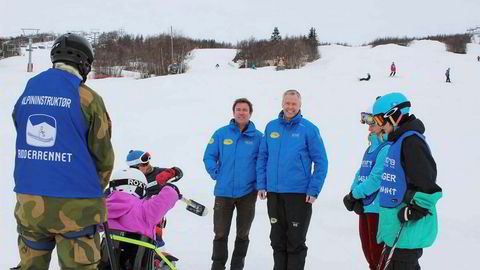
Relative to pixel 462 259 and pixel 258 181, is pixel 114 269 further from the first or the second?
pixel 462 259

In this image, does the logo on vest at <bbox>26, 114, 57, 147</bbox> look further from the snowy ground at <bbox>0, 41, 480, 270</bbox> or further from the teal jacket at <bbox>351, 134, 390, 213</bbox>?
the snowy ground at <bbox>0, 41, 480, 270</bbox>

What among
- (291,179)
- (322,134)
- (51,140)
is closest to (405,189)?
(291,179)

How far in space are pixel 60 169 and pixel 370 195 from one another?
2532 mm

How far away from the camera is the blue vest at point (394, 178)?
2.74 metres

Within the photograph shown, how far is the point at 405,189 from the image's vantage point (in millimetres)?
2734

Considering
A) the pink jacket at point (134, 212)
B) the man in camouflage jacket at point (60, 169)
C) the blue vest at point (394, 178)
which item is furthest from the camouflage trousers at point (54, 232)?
the blue vest at point (394, 178)

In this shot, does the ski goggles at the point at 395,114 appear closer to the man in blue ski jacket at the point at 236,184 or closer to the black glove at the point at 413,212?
the black glove at the point at 413,212

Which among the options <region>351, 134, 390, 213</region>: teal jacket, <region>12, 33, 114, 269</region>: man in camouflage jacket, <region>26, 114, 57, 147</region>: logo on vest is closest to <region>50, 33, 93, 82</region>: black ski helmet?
<region>12, 33, 114, 269</region>: man in camouflage jacket

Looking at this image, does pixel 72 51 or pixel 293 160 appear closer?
pixel 72 51

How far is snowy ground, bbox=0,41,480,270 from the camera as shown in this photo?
4996 mm

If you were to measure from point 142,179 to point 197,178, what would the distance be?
5.66m

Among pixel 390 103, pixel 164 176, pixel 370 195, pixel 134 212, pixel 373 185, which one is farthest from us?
pixel 370 195

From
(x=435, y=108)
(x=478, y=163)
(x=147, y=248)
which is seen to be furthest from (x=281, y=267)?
(x=435, y=108)

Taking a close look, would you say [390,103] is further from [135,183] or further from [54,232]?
[54,232]
